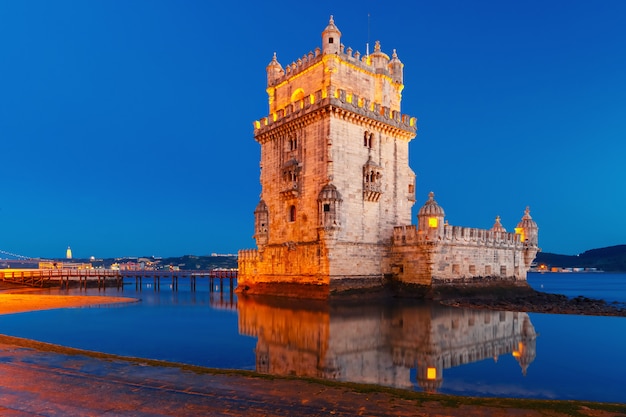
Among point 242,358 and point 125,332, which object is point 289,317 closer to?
point 125,332

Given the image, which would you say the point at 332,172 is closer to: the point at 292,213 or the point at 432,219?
the point at 292,213

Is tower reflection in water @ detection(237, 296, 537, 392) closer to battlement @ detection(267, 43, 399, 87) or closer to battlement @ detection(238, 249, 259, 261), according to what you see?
battlement @ detection(238, 249, 259, 261)

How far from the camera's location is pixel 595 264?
→ 7702 inches

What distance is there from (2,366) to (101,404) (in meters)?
4.89

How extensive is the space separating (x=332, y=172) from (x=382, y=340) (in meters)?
18.3

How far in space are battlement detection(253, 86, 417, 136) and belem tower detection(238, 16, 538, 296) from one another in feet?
0.33

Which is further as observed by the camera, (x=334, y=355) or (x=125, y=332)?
(x=125, y=332)

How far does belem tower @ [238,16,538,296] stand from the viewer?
35156 millimetres

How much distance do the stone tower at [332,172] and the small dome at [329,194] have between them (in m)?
0.08

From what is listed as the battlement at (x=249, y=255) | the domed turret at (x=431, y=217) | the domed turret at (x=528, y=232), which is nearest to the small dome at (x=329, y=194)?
the domed turret at (x=431, y=217)

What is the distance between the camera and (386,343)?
18.1 metres

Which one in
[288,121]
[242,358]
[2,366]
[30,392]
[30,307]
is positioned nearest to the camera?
[30,392]

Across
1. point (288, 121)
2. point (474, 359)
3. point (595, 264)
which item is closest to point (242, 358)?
point (474, 359)

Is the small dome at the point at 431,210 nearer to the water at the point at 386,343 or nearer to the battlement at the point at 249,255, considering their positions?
the water at the point at 386,343
